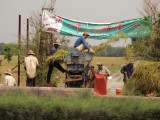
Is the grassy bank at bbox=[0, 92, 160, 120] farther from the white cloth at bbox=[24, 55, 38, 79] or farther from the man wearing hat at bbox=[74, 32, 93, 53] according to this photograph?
the white cloth at bbox=[24, 55, 38, 79]

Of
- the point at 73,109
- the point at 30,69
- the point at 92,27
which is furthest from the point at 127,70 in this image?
the point at 73,109

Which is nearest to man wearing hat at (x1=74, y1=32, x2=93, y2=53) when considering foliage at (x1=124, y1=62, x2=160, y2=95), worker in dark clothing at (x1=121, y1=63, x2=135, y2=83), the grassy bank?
worker in dark clothing at (x1=121, y1=63, x2=135, y2=83)

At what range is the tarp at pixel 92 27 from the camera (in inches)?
503

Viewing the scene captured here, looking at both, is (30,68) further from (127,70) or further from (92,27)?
(92,27)

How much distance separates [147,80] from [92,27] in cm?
584

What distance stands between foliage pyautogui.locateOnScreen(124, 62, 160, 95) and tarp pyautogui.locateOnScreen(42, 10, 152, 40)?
4.56 metres

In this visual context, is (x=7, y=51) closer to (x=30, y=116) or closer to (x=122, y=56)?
(x=122, y=56)

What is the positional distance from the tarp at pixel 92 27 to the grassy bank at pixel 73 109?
7.16 m

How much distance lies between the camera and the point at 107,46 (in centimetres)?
930

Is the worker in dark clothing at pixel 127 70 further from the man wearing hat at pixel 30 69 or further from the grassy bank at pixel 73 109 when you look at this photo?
the grassy bank at pixel 73 109

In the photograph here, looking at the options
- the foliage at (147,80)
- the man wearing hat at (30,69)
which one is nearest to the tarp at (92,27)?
the man wearing hat at (30,69)

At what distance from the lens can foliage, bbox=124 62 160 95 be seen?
7941 mm

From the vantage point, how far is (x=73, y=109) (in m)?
5.45

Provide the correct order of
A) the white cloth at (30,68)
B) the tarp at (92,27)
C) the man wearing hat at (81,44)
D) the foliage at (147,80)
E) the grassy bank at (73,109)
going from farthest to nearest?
the tarp at (92,27), the white cloth at (30,68), the man wearing hat at (81,44), the foliage at (147,80), the grassy bank at (73,109)
